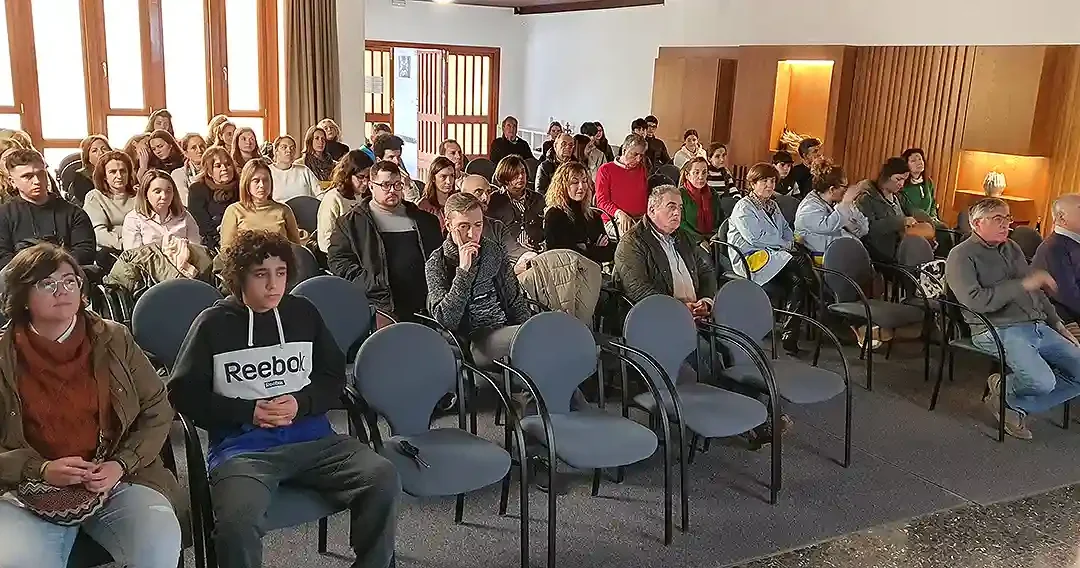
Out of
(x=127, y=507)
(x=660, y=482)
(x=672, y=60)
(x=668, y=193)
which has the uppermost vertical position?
(x=672, y=60)

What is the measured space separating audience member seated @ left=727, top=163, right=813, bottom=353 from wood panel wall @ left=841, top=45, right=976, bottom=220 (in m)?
2.98

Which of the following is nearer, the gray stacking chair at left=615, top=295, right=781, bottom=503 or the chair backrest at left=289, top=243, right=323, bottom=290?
the gray stacking chair at left=615, top=295, right=781, bottom=503

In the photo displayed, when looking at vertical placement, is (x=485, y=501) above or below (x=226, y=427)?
below

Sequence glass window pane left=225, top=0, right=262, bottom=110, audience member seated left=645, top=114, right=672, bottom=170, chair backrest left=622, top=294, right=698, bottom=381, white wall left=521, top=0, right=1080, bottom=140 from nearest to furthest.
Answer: chair backrest left=622, top=294, right=698, bottom=381, white wall left=521, top=0, right=1080, bottom=140, glass window pane left=225, top=0, right=262, bottom=110, audience member seated left=645, top=114, right=672, bottom=170

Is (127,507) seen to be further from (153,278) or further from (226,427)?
(153,278)

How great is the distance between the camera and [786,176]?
25.0 ft

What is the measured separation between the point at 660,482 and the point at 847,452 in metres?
0.92

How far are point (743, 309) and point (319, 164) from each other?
4363 millimetres

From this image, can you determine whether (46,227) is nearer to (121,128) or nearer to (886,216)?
(121,128)

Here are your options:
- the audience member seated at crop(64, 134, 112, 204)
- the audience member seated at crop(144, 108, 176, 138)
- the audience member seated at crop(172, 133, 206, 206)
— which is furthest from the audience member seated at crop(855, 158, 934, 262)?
the audience member seated at crop(144, 108, 176, 138)

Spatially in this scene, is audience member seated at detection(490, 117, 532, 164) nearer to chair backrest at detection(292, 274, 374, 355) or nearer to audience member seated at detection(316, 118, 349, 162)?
audience member seated at detection(316, 118, 349, 162)

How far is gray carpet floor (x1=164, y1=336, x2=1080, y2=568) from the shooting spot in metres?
3.14

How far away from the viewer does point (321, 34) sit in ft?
28.0

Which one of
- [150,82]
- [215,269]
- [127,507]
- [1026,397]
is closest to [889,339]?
[1026,397]
